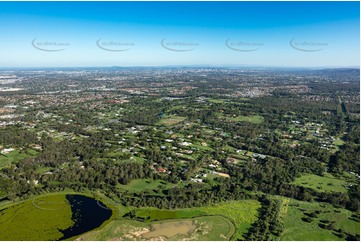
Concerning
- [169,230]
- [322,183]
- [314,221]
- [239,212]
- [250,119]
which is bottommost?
[169,230]

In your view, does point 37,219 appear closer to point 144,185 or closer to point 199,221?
point 144,185

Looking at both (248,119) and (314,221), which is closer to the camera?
(314,221)

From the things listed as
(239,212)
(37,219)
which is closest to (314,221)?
(239,212)

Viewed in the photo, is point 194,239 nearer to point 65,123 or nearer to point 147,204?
point 147,204

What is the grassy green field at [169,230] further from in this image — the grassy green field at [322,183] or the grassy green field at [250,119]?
the grassy green field at [250,119]

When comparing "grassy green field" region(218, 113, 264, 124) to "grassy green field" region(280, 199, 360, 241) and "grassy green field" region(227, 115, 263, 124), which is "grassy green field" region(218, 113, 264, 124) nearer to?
"grassy green field" region(227, 115, 263, 124)

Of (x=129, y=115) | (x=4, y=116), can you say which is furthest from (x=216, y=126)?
(x=4, y=116)

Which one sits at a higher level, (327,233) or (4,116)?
(4,116)
